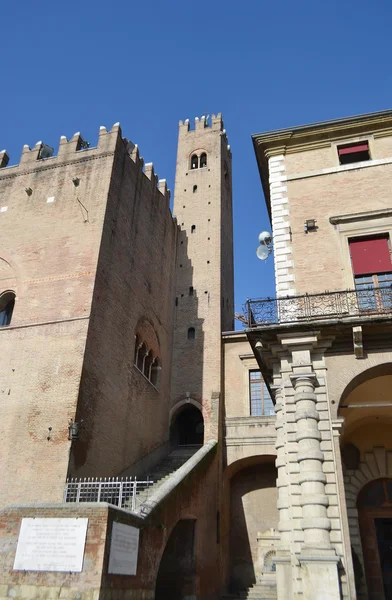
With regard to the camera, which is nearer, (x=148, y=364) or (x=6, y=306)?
(x=6, y=306)

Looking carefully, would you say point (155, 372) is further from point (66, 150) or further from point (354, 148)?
point (354, 148)

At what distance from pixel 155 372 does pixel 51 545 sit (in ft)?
41.2

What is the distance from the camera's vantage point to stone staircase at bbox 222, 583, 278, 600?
633 inches

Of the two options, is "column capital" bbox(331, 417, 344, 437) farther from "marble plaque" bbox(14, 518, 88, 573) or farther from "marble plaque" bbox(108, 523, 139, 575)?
"marble plaque" bbox(14, 518, 88, 573)

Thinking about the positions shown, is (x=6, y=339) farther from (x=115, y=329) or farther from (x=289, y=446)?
(x=289, y=446)

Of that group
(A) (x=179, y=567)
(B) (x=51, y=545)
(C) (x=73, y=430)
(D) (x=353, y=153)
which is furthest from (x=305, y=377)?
(A) (x=179, y=567)

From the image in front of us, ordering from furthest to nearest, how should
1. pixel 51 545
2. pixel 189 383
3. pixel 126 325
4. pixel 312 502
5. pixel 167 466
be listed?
pixel 189 383, pixel 167 466, pixel 126 325, pixel 312 502, pixel 51 545

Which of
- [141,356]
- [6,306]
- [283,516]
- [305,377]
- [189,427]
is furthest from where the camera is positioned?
[189,427]

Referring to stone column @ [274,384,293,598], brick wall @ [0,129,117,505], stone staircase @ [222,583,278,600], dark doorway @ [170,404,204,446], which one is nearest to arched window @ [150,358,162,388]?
dark doorway @ [170,404,204,446]

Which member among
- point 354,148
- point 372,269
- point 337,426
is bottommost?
point 337,426

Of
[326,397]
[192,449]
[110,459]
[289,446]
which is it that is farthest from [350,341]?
[192,449]

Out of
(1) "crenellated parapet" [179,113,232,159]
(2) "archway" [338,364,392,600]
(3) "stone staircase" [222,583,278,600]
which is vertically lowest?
(3) "stone staircase" [222,583,278,600]

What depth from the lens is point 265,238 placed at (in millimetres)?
14227

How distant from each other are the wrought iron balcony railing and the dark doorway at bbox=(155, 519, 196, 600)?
736cm
